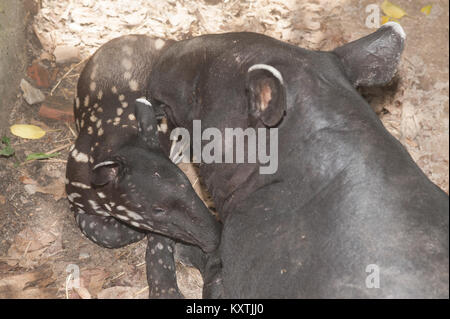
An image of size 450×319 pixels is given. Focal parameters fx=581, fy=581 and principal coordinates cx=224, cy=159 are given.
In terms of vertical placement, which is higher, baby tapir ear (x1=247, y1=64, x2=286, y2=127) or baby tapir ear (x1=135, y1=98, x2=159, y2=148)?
baby tapir ear (x1=247, y1=64, x2=286, y2=127)

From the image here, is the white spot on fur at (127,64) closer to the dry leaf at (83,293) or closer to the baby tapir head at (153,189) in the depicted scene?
the baby tapir head at (153,189)

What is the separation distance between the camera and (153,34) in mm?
4805

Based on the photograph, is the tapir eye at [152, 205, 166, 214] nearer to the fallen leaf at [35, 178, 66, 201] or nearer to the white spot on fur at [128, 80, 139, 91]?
the white spot on fur at [128, 80, 139, 91]

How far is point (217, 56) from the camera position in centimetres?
317

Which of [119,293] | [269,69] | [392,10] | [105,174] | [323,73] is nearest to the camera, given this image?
[269,69]

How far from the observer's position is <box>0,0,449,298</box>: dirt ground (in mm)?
4061

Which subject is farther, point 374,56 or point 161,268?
point 161,268

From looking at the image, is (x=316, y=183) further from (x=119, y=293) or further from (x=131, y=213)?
(x=119, y=293)

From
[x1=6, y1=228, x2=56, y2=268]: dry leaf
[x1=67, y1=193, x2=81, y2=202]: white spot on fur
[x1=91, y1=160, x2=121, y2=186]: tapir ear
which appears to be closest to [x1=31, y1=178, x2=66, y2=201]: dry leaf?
[x1=67, y1=193, x2=81, y2=202]: white spot on fur

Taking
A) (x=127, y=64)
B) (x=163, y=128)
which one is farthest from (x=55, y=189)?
(x=127, y=64)

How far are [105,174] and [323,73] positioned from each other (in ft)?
4.97

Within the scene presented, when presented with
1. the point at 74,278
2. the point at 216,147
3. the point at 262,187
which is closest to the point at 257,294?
the point at 262,187

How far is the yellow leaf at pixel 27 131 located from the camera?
441 centimetres
